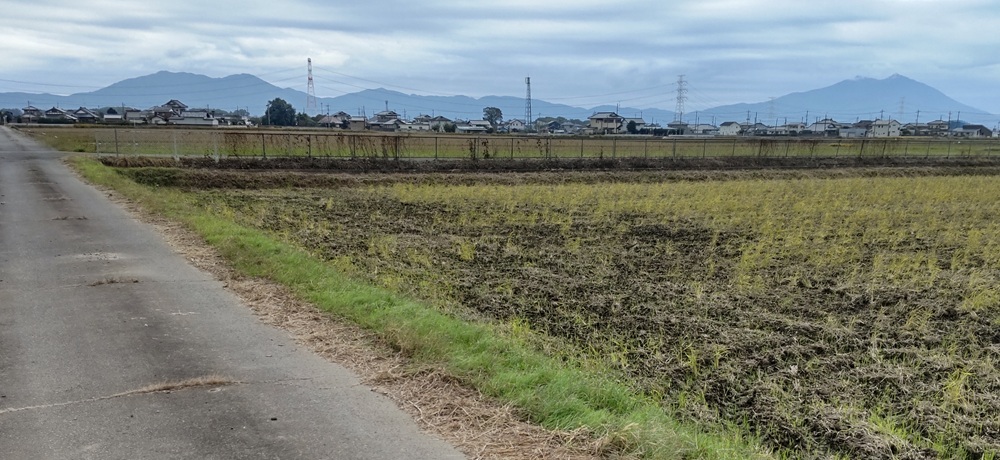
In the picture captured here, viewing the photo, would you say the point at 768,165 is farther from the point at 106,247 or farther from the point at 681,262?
the point at 106,247

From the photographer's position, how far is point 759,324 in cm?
690

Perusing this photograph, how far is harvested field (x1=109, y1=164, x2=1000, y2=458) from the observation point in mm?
4816

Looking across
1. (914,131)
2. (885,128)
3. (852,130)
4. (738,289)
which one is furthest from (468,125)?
(738,289)

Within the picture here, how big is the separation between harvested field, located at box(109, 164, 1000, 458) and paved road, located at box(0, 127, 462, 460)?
2153mm

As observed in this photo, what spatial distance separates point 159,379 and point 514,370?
2.71m

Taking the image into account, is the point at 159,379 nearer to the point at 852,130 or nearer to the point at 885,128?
the point at 885,128

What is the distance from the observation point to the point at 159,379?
184 inches

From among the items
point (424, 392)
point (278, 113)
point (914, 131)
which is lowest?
point (424, 392)

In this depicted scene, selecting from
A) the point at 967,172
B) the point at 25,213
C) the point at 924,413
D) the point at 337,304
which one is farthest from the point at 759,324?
the point at 967,172

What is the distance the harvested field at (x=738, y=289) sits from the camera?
4.82 m

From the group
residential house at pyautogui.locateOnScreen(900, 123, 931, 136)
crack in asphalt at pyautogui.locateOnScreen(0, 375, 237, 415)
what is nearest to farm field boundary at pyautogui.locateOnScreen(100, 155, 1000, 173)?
crack in asphalt at pyautogui.locateOnScreen(0, 375, 237, 415)

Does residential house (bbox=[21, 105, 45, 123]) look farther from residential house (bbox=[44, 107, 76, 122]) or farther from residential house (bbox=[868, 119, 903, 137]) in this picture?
residential house (bbox=[868, 119, 903, 137])

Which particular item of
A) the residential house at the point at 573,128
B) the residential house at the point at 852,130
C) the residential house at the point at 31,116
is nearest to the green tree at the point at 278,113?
the residential house at the point at 31,116

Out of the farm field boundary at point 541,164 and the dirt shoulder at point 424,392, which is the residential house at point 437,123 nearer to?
the farm field boundary at point 541,164
